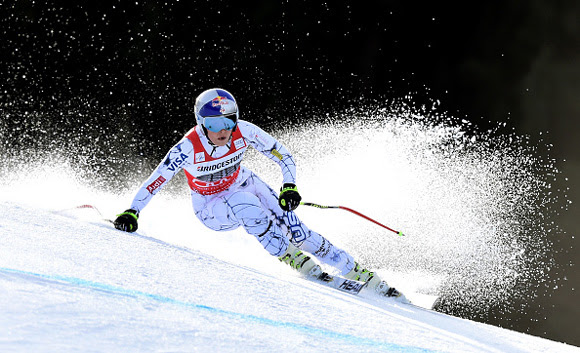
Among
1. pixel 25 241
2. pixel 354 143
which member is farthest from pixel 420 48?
pixel 25 241

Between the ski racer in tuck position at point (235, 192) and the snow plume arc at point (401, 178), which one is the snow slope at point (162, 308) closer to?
the ski racer in tuck position at point (235, 192)

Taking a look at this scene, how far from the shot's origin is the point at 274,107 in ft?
25.7

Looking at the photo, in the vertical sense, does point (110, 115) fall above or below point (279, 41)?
below

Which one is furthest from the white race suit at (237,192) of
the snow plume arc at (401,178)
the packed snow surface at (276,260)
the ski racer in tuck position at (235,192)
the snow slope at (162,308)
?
the snow plume arc at (401,178)

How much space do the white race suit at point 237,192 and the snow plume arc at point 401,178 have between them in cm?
242

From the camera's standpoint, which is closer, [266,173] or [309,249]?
[309,249]

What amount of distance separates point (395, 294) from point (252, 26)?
5140 millimetres

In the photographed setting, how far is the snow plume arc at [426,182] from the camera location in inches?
272

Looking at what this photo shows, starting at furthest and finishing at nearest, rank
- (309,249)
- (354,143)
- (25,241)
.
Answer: (354,143) < (309,249) < (25,241)

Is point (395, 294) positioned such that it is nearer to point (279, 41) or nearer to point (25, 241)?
point (25, 241)

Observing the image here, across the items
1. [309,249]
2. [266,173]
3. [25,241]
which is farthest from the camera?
[266,173]

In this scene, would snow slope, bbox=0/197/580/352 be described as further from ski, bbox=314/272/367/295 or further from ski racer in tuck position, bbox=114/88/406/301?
ski racer in tuck position, bbox=114/88/406/301

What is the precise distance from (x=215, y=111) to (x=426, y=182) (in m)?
4.61

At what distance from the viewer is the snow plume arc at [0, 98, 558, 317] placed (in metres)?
6.75
